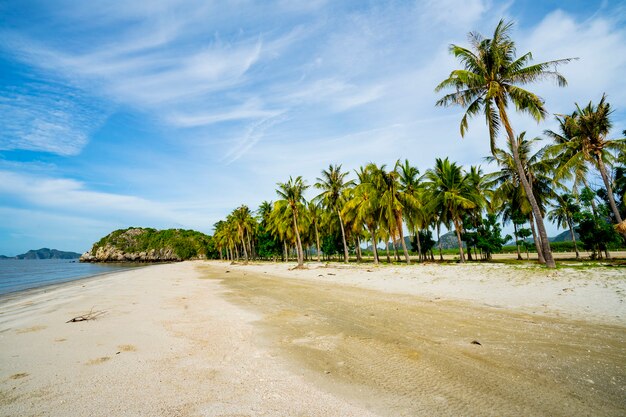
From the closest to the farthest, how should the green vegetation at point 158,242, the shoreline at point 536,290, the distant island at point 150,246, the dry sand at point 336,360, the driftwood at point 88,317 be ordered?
the dry sand at point 336,360
the shoreline at point 536,290
the driftwood at point 88,317
the green vegetation at point 158,242
the distant island at point 150,246

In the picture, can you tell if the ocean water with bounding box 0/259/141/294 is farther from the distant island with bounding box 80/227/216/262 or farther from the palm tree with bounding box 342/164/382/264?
the distant island with bounding box 80/227/216/262

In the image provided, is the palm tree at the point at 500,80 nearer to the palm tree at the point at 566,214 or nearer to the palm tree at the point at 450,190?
A: the palm tree at the point at 450,190

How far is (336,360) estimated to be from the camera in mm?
4910

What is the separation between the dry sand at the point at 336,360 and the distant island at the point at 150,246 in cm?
13618

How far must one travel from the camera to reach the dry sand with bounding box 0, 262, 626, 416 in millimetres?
3479

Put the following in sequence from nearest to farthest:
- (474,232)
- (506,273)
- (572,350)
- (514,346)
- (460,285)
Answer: (572,350)
(514,346)
(460,285)
(506,273)
(474,232)

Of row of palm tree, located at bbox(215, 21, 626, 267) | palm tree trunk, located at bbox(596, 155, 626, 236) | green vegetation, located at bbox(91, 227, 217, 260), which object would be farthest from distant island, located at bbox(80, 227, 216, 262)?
palm tree trunk, located at bbox(596, 155, 626, 236)

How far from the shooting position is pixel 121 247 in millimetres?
150250

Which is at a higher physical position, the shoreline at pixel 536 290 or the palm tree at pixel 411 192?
the palm tree at pixel 411 192

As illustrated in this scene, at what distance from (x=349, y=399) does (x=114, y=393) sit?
3358 millimetres

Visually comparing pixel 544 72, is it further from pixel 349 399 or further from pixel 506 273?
pixel 349 399

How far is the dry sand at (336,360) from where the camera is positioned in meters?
3.48

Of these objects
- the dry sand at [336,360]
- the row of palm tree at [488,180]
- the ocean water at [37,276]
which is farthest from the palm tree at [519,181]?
the ocean water at [37,276]

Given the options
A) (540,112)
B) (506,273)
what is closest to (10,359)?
(506,273)
